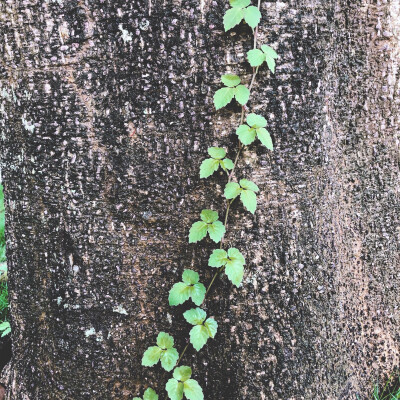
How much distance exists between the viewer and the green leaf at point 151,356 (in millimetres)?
1353

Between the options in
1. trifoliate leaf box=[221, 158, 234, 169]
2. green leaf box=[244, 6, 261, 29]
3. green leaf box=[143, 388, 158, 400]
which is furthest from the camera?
green leaf box=[143, 388, 158, 400]

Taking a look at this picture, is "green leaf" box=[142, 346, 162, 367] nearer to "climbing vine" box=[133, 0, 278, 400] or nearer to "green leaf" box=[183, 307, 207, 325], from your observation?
"climbing vine" box=[133, 0, 278, 400]

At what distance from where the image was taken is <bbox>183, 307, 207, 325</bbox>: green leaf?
1.34 metres

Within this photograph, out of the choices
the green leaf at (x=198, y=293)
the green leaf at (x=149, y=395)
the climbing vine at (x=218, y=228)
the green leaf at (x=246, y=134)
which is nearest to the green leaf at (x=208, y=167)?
the climbing vine at (x=218, y=228)

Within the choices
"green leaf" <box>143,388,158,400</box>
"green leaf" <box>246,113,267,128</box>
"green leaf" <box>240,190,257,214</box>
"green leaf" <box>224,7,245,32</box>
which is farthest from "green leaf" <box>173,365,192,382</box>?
"green leaf" <box>224,7,245,32</box>

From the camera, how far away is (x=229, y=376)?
4.53 feet

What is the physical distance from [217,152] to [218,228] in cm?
24

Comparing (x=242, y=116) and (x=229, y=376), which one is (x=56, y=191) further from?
(x=229, y=376)

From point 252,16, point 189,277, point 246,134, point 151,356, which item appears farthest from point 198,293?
point 252,16

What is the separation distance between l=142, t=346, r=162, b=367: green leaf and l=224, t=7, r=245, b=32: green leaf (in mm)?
1046

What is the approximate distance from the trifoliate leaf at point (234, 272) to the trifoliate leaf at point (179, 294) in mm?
148

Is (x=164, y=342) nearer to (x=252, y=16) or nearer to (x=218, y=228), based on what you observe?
(x=218, y=228)

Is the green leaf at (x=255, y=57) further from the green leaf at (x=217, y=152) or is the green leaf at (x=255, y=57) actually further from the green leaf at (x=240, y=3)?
the green leaf at (x=217, y=152)

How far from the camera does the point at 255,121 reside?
125 centimetres
